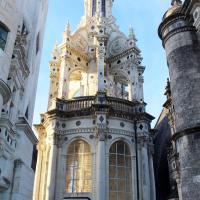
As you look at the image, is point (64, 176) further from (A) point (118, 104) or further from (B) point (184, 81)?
(B) point (184, 81)

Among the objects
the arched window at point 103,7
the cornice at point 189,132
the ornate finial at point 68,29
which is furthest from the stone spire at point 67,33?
the cornice at point 189,132

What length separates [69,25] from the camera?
35219mm

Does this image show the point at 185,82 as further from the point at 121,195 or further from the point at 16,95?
the point at 121,195

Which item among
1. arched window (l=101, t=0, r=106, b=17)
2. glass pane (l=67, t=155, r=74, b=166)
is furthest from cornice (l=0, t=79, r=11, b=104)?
arched window (l=101, t=0, r=106, b=17)

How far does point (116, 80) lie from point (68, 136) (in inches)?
458

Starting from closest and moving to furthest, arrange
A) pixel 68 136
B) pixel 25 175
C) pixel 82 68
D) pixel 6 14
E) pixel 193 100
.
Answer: pixel 193 100, pixel 6 14, pixel 25 175, pixel 68 136, pixel 82 68

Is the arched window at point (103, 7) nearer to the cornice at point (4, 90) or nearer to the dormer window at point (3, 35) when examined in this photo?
the dormer window at point (3, 35)

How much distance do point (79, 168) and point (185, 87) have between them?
16.0m

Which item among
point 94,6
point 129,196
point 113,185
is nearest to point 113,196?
Result: point 113,185

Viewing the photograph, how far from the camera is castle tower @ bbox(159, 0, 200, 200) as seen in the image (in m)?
11.6

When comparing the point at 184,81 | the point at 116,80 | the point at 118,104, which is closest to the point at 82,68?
the point at 116,80

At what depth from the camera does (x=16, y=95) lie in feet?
60.0

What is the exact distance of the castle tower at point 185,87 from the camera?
11624 mm

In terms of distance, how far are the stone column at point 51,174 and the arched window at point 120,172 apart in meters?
4.82
